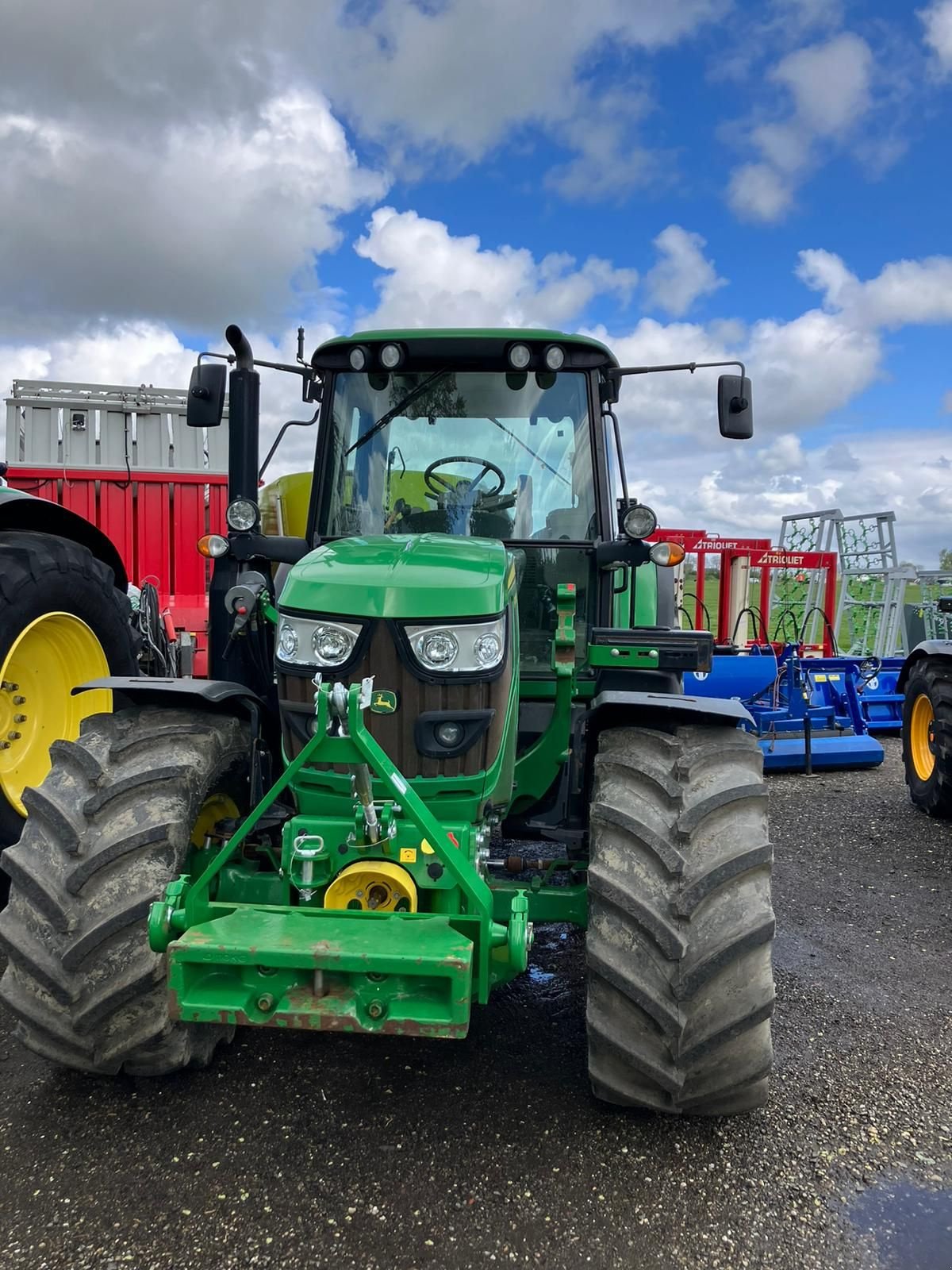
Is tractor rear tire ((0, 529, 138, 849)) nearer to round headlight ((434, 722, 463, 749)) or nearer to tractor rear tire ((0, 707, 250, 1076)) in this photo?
tractor rear tire ((0, 707, 250, 1076))

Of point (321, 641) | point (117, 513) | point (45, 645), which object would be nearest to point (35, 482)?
point (117, 513)

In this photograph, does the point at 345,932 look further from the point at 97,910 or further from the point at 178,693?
the point at 178,693

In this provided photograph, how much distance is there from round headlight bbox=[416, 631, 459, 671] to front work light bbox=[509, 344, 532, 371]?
4.93ft

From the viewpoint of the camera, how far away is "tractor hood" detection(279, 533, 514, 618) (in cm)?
273

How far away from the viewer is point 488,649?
2793 millimetres

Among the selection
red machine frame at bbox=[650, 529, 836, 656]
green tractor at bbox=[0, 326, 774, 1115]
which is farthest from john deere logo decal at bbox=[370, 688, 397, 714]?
red machine frame at bbox=[650, 529, 836, 656]

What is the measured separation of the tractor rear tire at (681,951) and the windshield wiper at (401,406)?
197 centimetres

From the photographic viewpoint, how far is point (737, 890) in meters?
2.52

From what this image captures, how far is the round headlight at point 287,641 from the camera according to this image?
9.28 ft

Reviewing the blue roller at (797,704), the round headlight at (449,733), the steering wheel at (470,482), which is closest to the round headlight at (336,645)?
the round headlight at (449,733)

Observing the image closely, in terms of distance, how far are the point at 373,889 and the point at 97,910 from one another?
2.46ft

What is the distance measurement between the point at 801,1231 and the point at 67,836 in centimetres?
218

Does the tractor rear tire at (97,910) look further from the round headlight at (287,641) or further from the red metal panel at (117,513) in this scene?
the red metal panel at (117,513)

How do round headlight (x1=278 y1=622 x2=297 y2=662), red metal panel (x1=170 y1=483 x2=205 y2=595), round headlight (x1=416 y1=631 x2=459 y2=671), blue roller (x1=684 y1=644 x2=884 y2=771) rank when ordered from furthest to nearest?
blue roller (x1=684 y1=644 x2=884 y2=771) < red metal panel (x1=170 y1=483 x2=205 y2=595) < round headlight (x1=278 y1=622 x2=297 y2=662) < round headlight (x1=416 y1=631 x2=459 y2=671)
